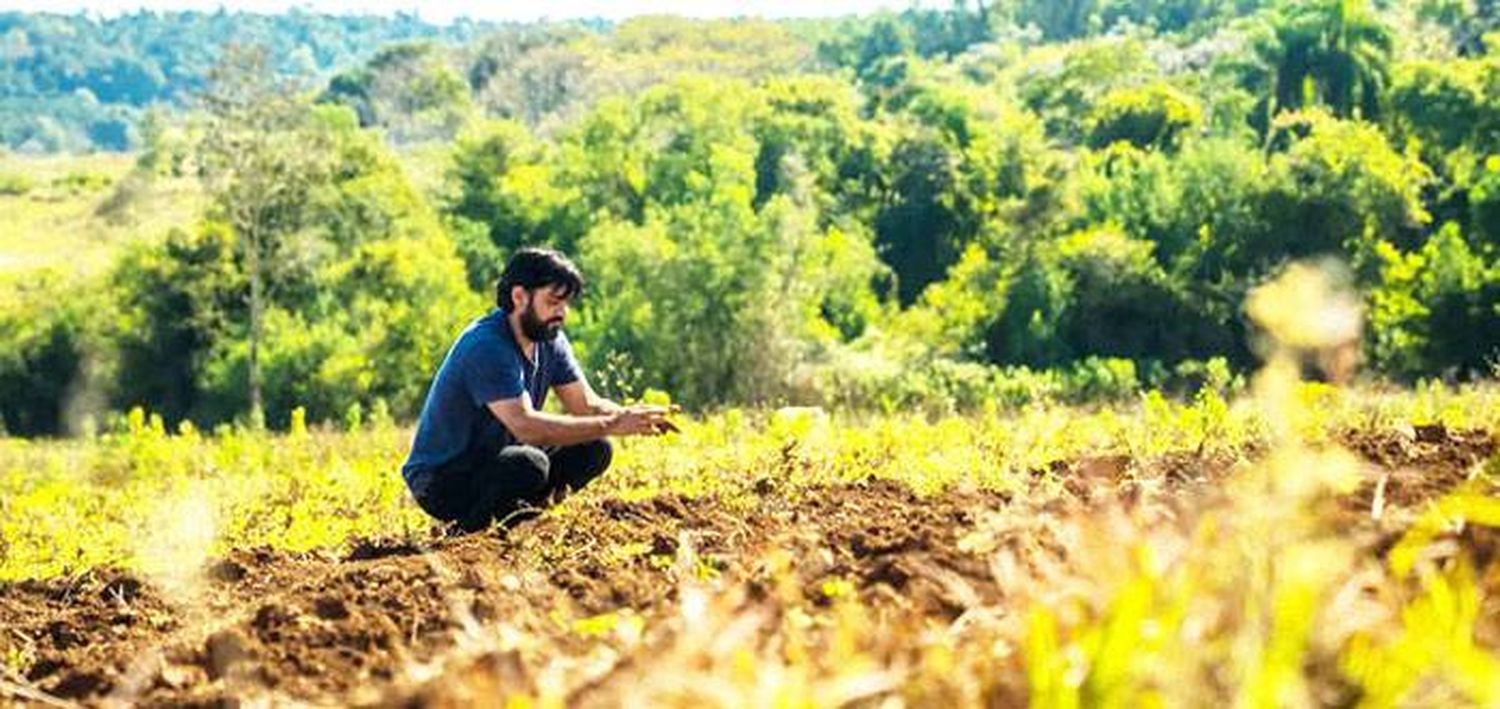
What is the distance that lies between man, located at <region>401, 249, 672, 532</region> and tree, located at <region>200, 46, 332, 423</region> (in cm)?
3192

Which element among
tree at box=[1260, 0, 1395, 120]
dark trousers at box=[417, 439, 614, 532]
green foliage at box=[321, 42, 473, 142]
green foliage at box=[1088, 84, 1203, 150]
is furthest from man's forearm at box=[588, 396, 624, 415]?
green foliage at box=[321, 42, 473, 142]

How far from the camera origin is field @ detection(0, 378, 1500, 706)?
6.90 feet

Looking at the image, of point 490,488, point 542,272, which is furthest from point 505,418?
point 542,272

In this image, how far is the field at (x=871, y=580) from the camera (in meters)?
2.10

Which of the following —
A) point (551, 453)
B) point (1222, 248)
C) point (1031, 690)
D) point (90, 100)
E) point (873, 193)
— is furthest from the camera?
point (90, 100)

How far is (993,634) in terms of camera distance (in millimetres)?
2561

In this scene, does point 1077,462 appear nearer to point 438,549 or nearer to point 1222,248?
point 438,549

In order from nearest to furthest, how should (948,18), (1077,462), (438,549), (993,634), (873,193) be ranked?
(993,634) → (438,549) → (1077,462) → (873,193) → (948,18)

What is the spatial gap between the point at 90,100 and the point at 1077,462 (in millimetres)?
210288

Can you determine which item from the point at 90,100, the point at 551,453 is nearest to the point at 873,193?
the point at 551,453

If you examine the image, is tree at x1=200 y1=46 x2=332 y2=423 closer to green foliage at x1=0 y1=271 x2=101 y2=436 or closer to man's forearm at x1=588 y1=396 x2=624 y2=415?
green foliage at x1=0 y1=271 x2=101 y2=436

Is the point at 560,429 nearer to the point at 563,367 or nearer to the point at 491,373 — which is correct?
the point at 491,373

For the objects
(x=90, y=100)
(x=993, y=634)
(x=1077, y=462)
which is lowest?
(x=90, y=100)

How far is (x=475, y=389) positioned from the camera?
5832 millimetres
